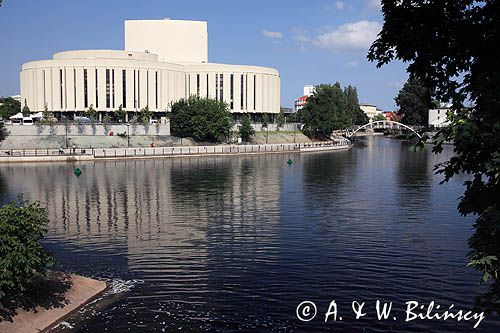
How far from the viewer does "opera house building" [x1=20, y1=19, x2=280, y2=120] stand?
152 m

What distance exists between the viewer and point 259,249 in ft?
103

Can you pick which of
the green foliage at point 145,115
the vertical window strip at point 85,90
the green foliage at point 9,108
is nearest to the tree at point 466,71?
the green foliage at point 145,115

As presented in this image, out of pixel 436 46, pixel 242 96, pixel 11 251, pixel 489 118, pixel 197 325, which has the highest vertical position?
pixel 242 96

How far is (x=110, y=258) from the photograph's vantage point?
96.9 ft

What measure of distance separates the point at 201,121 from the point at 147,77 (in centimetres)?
3912

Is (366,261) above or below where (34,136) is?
below

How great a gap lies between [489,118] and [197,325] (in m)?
13.7

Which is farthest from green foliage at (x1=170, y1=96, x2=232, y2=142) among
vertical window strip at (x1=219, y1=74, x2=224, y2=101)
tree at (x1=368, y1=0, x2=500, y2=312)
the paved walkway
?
tree at (x1=368, y1=0, x2=500, y2=312)

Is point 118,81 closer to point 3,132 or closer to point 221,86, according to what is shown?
point 221,86

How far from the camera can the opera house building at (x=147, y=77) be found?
152500 millimetres

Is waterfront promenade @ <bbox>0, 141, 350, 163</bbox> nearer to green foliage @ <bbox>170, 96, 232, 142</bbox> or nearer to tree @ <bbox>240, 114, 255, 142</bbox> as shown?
green foliage @ <bbox>170, 96, 232, 142</bbox>

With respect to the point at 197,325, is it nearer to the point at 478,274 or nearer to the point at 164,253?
the point at 164,253

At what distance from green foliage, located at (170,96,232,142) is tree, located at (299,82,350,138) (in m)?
34.9

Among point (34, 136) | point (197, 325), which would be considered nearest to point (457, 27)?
point (197, 325)
